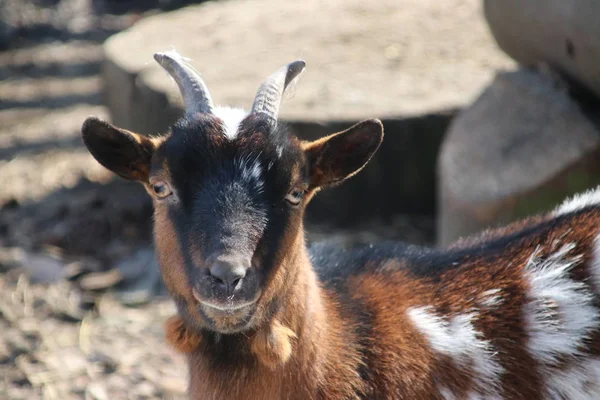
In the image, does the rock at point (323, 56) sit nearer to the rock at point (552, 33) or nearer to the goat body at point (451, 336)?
the rock at point (552, 33)

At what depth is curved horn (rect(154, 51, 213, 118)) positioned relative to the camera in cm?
306

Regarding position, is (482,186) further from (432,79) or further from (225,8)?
(225,8)

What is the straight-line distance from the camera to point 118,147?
9.87 feet

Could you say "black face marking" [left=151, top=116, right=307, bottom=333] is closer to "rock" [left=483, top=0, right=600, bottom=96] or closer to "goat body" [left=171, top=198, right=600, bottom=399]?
"goat body" [left=171, top=198, right=600, bottom=399]

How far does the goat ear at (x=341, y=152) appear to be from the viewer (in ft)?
9.93

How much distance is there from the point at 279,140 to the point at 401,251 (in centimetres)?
79

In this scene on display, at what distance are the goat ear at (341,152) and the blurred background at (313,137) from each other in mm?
522

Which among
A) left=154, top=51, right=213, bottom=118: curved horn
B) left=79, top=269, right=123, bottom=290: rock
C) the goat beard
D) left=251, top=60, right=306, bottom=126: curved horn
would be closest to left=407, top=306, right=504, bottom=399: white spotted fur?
the goat beard

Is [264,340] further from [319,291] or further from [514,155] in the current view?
[514,155]

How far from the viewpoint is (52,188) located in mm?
7117

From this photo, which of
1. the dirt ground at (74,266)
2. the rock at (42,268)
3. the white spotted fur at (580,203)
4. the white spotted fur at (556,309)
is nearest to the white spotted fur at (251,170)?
the white spotted fur at (556,309)

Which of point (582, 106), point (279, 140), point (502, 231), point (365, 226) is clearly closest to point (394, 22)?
point (365, 226)

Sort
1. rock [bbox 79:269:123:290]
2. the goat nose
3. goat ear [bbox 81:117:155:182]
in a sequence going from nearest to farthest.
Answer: the goat nose → goat ear [bbox 81:117:155:182] → rock [bbox 79:269:123:290]

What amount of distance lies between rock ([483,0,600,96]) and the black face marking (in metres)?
2.18
